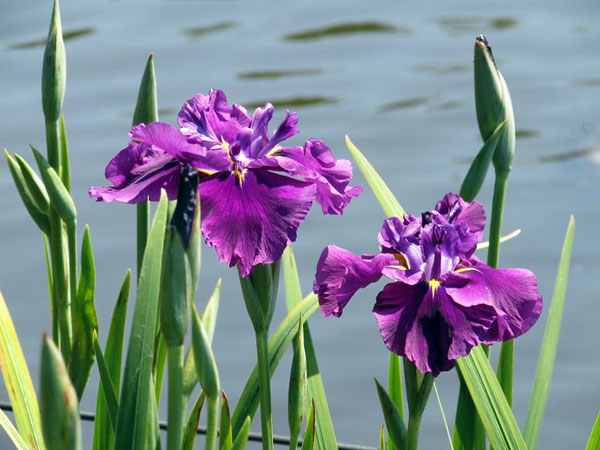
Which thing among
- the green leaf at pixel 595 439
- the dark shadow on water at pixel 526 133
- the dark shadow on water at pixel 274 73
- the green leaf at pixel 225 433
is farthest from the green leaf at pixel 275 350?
the dark shadow on water at pixel 274 73

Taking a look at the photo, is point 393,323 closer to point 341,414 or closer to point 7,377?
point 7,377

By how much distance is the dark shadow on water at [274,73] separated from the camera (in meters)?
2.83

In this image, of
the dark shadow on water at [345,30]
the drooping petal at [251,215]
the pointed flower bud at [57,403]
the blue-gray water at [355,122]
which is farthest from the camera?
the dark shadow on water at [345,30]

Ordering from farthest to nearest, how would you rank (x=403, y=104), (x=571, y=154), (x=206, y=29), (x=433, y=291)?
(x=206, y=29) → (x=403, y=104) → (x=571, y=154) → (x=433, y=291)

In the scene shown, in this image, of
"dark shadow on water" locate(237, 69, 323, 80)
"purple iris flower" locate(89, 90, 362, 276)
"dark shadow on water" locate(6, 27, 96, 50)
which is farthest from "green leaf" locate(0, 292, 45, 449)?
"dark shadow on water" locate(6, 27, 96, 50)

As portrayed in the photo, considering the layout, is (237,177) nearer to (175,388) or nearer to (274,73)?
(175,388)

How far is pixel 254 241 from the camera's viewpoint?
2.20ft

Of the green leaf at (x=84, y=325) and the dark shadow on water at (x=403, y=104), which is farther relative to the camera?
the dark shadow on water at (x=403, y=104)

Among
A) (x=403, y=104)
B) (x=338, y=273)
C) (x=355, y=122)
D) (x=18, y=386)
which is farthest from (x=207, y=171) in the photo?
(x=403, y=104)

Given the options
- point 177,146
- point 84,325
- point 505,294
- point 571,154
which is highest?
point 177,146

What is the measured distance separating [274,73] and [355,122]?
0.44 meters

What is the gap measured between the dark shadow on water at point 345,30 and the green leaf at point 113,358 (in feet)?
7.58

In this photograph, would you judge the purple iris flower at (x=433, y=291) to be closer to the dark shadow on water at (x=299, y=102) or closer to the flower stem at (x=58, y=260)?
the flower stem at (x=58, y=260)

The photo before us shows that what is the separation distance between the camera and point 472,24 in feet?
10.3
